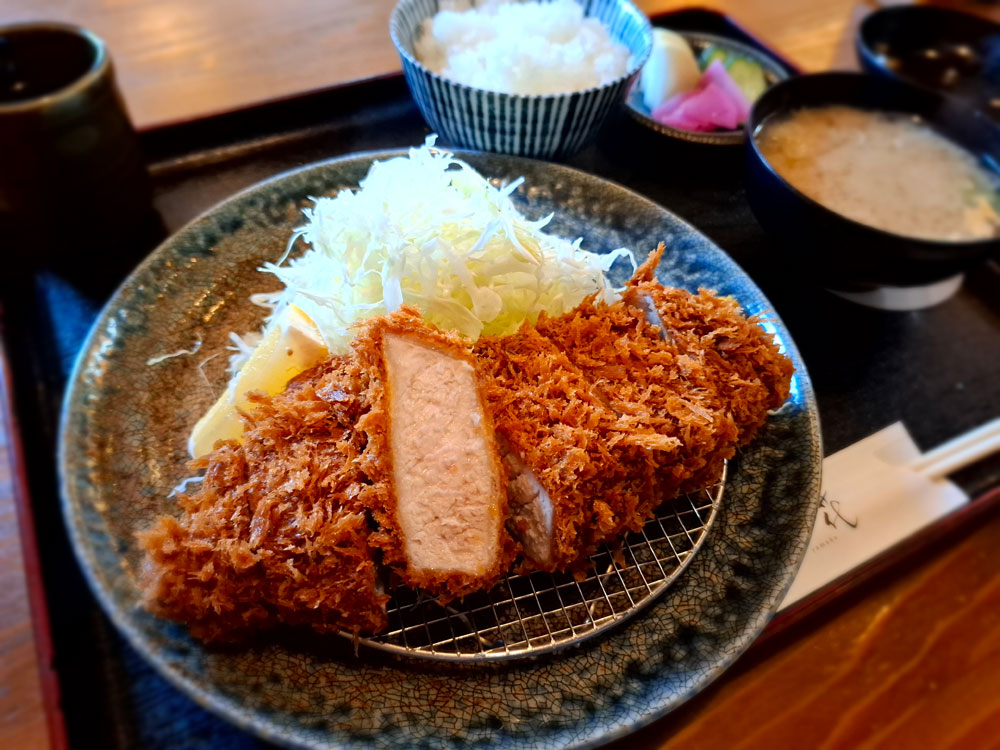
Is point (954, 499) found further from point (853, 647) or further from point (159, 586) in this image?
point (159, 586)

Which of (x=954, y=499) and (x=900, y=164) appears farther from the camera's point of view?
(x=900, y=164)

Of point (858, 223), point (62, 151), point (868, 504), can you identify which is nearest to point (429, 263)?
point (62, 151)

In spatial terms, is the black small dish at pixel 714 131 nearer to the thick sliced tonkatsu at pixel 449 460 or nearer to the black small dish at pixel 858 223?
the black small dish at pixel 858 223

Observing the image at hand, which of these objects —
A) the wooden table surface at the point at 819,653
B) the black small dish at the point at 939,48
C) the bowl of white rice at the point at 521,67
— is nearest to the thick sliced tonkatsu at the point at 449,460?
the wooden table surface at the point at 819,653

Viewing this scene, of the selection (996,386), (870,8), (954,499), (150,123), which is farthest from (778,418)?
(870,8)

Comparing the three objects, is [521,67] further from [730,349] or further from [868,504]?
[868,504]

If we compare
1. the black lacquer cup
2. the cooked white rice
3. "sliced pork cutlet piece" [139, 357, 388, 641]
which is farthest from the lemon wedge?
the cooked white rice
